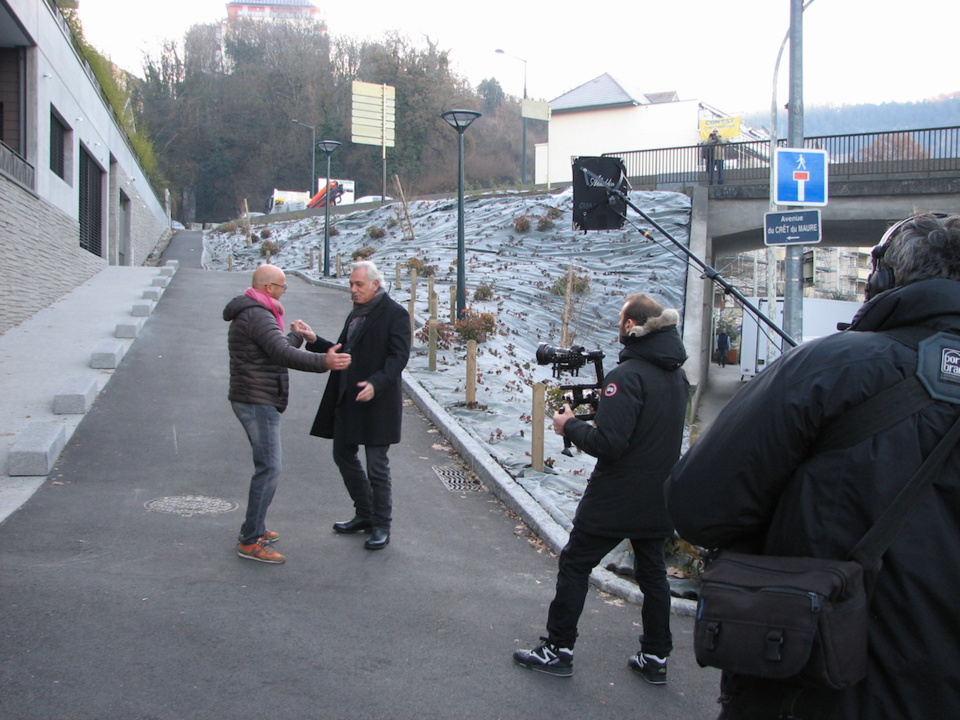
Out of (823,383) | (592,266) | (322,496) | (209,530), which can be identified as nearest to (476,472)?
(322,496)

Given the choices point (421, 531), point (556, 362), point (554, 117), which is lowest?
point (421, 531)

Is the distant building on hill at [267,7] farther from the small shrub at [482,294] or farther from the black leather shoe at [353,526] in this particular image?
the black leather shoe at [353,526]

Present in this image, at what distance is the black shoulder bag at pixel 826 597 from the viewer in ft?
5.90

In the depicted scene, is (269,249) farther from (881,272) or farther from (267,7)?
(267,7)

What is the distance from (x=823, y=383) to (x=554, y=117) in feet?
172

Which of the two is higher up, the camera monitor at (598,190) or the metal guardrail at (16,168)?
the metal guardrail at (16,168)

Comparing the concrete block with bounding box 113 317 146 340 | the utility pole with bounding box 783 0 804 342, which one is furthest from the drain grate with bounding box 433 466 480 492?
the concrete block with bounding box 113 317 146 340

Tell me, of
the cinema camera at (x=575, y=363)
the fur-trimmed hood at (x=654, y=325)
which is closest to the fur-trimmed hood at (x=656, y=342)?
the fur-trimmed hood at (x=654, y=325)

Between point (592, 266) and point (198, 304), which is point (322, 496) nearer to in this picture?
point (198, 304)

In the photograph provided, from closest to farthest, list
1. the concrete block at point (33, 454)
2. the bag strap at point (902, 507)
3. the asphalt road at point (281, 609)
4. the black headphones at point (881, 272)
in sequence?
the bag strap at point (902, 507), the black headphones at point (881, 272), the asphalt road at point (281, 609), the concrete block at point (33, 454)

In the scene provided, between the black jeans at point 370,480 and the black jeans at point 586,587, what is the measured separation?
6.71 feet

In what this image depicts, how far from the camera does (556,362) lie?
4.36 m

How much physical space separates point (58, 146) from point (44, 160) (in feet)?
11.2

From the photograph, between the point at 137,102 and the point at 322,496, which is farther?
the point at 137,102
